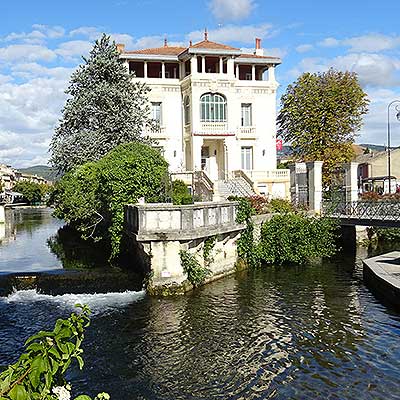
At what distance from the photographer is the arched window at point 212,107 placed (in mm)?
38125

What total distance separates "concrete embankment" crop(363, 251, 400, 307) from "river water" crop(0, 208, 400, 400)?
1.31 ft

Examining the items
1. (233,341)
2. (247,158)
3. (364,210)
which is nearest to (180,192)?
(364,210)

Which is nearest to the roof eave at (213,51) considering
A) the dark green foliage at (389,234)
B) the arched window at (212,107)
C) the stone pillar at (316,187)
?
the arched window at (212,107)

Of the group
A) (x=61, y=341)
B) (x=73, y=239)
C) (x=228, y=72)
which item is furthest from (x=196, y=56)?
(x=61, y=341)

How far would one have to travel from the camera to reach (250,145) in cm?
4041

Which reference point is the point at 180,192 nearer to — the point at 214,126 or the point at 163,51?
the point at 214,126

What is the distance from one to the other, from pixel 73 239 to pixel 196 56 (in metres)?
15.9

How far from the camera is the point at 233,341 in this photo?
12930mm

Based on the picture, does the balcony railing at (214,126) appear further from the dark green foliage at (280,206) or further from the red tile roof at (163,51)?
the dark green foliage at (280,206)

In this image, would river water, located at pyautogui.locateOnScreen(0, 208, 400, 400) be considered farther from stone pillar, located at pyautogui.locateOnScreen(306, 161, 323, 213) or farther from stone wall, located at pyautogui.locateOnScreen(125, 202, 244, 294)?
stone pillar, located at pyautogui.locateOnScreen(306, 161, 323, 213)

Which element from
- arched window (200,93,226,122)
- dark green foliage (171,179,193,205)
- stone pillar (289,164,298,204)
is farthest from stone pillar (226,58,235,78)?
stone pillar (289,164,298,204)

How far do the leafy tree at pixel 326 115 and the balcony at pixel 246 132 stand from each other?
2.93 metres

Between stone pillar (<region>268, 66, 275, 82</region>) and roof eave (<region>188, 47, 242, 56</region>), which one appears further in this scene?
stone pillar (<region>268, 66, 275, 82</region>)

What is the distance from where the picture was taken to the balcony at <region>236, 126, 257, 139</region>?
4009 cm
